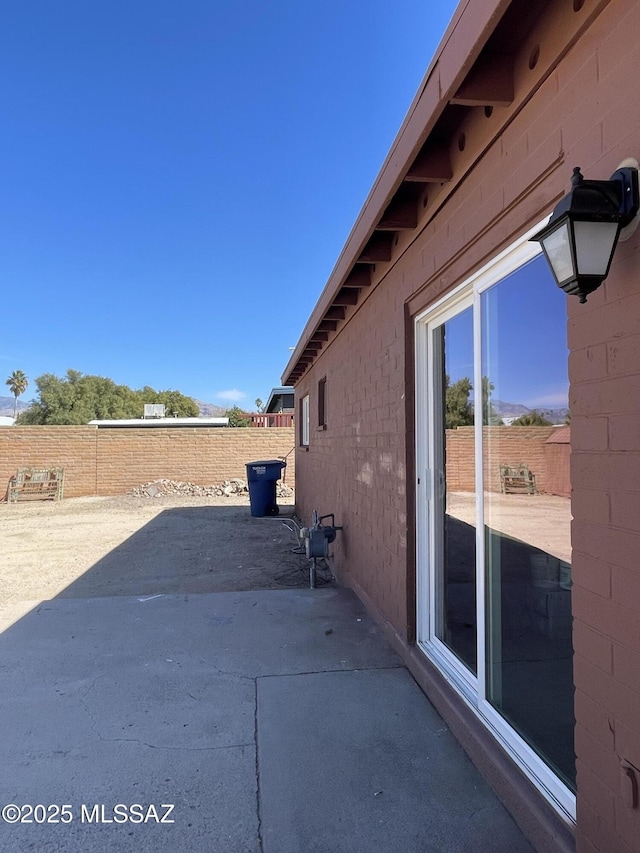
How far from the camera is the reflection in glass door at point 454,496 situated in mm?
2893

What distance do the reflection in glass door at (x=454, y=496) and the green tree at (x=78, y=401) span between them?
4517 centimetres

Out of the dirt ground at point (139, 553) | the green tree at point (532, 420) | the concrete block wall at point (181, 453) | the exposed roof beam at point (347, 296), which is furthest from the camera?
the concrete block wall at point (181, 453)

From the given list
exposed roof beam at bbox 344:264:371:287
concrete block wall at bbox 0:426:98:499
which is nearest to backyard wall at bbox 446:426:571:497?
exposed roof beam at bbox 344:264:371:287

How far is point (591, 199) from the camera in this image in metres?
1.45

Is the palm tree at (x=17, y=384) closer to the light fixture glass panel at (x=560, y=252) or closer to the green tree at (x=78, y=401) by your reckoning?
the green tree at (x=78, y=401)

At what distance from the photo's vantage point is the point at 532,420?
229 cm

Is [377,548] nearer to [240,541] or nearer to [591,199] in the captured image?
[591,199]

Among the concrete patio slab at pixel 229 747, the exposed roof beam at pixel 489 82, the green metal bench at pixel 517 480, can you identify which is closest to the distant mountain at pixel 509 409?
the green metal bench at pixel 517 480

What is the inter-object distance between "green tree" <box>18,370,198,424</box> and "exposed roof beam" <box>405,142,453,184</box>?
45575mm

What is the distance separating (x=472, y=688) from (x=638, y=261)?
230cm

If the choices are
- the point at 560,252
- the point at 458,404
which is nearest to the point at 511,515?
the point at 458,404

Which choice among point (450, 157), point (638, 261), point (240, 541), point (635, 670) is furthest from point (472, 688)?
point (240, 541)

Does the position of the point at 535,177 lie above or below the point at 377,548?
above

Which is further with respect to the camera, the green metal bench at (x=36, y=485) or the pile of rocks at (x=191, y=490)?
the pile of rocks at (x=191, y=490)
